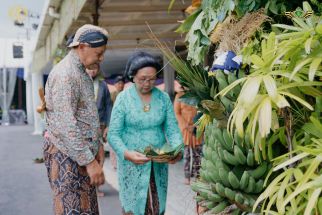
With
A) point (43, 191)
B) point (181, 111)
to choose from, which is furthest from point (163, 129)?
point (43, 191)

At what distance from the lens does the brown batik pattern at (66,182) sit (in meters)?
2.94

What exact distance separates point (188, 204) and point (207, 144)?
56 cm

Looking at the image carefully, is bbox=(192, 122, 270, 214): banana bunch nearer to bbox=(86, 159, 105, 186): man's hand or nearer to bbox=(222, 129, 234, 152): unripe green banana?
bbox=(222, 129, 234, 152): unripe green banana

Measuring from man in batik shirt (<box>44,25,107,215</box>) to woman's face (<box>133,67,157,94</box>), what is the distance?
60 centimetres

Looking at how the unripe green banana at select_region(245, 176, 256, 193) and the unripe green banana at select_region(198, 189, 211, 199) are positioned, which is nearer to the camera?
the unripe green banana at select_region(245, 176, 256, 193)

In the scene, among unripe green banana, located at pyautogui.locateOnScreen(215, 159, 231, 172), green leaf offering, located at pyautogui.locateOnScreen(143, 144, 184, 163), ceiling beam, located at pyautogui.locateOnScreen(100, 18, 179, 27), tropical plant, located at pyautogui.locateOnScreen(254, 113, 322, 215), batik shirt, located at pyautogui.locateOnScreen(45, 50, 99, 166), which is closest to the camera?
tropical plant, located at pyautogui.locateOnScreen(254, 113, 322, 215)

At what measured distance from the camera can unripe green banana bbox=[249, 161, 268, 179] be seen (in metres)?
2.09

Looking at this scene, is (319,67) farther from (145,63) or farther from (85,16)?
(85,16)

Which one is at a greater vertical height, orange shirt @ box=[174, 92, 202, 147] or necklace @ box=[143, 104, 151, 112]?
necklace @ box=[143, 104, 151, 112]

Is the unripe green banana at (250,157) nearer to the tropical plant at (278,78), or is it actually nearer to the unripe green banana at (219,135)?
the unripe green banana at (219,135)

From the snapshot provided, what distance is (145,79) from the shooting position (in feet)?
11.8

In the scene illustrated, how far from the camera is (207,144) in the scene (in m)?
2.39

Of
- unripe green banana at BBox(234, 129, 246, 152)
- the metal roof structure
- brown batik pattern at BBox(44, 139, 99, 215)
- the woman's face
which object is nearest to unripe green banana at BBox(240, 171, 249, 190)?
unripe green banana at BBox(234, 129, 246, 152)

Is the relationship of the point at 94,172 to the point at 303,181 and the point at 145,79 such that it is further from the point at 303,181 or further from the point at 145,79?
the point at 303,181
